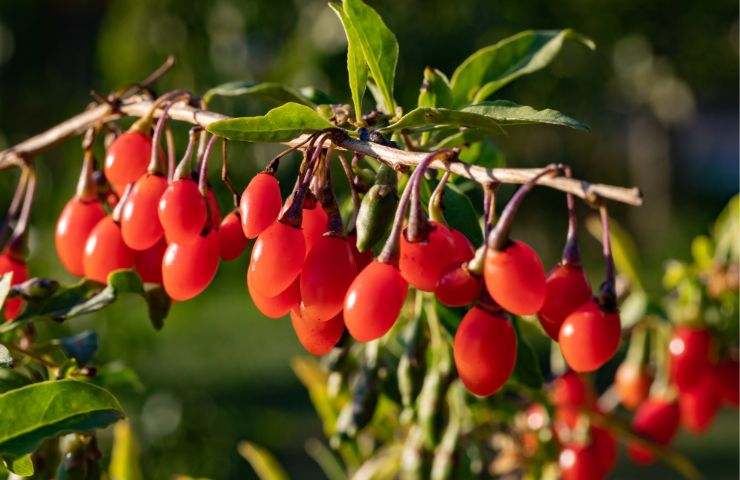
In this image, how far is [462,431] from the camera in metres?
1.41

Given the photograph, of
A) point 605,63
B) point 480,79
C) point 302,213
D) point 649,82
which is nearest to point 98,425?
point 302,213

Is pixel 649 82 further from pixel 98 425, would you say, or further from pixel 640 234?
pixel 98 425

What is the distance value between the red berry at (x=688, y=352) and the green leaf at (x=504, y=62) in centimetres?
56

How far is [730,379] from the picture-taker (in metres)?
1.66

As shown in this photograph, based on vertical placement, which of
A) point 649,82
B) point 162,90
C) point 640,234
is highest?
point 162,90

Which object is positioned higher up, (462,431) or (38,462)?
(38,462)

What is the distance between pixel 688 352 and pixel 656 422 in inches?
6.6

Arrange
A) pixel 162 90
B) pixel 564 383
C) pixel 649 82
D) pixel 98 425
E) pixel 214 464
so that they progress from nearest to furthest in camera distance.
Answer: pixel 98 425 → pixel 564 383 → pixel 162 90 → pixel 214 464 → pixel 649 82

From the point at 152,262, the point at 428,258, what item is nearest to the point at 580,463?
the point at 152,262

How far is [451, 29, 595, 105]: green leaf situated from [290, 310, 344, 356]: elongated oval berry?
0.36m

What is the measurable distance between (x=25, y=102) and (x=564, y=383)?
4.85 meters

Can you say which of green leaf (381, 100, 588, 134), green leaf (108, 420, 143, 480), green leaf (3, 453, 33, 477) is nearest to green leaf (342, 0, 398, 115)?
green leaf (381, 100, 588, 134)

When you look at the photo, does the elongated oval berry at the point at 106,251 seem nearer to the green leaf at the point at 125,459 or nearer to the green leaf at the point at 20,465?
the green leaf at the point at 20,465

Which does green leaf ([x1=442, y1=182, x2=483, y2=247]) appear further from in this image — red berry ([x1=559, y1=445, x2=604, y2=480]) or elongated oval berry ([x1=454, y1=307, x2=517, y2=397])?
red berry ([x1=559, y1=445, x2=604, y2=480])
